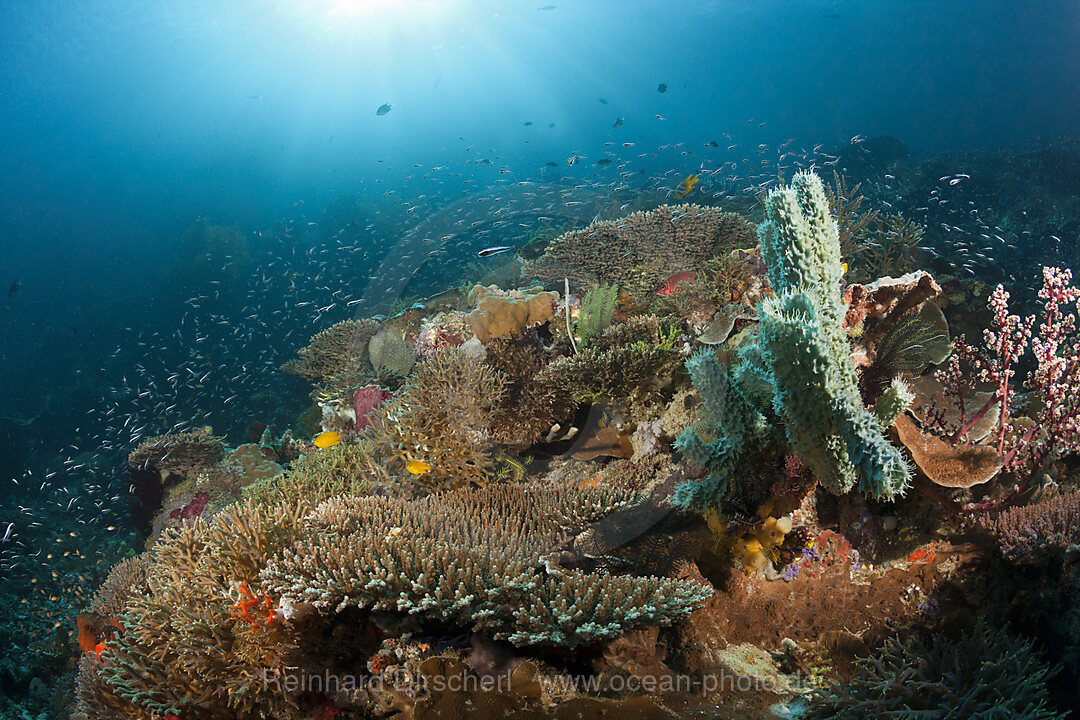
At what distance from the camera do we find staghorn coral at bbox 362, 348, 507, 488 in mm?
4512

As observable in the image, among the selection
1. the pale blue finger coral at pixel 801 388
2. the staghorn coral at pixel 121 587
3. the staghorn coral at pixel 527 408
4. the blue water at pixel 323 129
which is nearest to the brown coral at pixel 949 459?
the pale blue finger coral at pixel 801 388

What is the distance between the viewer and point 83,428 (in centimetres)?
1883

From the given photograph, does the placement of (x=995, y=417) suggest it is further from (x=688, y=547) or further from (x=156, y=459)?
(x=156, y=459)

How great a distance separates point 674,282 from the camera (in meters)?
6.87

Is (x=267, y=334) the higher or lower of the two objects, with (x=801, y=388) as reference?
higher

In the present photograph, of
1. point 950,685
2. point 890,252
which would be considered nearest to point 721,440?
point 950,685

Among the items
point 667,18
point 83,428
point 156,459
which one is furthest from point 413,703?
point 667,18

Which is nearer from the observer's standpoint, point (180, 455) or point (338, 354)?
point (180, 455)

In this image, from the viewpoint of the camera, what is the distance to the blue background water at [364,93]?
175 feet

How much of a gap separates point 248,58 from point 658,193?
9209 centimetres

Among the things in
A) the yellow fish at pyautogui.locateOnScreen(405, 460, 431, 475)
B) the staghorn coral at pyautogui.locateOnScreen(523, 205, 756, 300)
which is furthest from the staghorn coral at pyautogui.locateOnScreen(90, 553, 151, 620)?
the staghorn coral at pyautogui.locateOnScreen(523, 205, 756, 300)

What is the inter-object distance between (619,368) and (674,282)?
9.27 ft

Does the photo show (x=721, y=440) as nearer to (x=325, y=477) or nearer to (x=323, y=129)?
(x=325, y=477)

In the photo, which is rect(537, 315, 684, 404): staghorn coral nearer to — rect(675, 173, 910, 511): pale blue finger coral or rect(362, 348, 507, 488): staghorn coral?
rect(362, 348, 507, 488): staghorn coral
